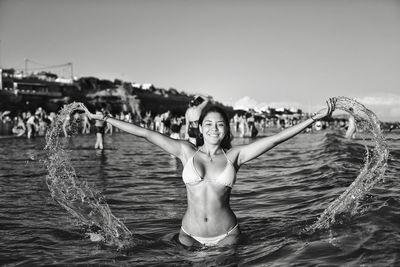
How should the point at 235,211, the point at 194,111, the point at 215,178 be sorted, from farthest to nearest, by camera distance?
the point at 194,111, the point at 235,211, the point at 215,178

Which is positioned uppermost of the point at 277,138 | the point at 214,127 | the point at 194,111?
the point at 194,111

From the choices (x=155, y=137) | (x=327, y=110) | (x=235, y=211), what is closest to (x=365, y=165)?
(x=327, y=110)

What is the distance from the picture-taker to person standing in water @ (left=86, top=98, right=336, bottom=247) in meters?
4.06

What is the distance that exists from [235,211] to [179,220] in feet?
3.28

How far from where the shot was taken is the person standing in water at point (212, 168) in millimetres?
4062

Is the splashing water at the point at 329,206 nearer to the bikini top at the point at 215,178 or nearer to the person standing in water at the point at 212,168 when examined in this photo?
the person standing in water at the point at 212,168

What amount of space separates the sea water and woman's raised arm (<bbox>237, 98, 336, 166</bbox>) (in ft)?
0.74

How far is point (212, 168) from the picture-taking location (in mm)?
4117

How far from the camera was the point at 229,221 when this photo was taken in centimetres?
422

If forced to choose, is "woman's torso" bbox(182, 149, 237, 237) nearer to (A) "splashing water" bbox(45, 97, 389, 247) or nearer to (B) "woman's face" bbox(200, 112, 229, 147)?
(B) "woman's face" bbox(200, 112, 229, 147)

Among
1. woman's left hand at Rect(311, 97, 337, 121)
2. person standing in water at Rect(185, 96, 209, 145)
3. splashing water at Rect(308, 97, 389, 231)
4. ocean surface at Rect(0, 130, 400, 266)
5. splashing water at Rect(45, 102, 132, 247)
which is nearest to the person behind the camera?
ocean surface at Rect(0, 130, 400, 266)

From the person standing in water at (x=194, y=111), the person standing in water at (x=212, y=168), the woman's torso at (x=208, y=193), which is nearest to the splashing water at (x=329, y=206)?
the person standing in water at (x=212, y=168)

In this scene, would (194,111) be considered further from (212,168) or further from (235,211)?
(212,168)

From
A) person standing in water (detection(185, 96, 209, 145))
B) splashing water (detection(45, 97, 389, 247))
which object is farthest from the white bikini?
person standing in water (detection(185, 96, 209, 145))
